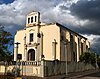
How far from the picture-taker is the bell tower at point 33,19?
194ft

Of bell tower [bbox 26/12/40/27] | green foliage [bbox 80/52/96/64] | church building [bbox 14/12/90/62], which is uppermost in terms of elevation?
bell tower [bbox 26/12/40/27]

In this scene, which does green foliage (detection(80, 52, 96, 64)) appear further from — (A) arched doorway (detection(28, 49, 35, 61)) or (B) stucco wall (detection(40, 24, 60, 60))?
(A) arched doorway (detection(28, 49, 35, 61))

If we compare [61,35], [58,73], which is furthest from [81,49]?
[58,73]

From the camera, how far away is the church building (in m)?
55.4

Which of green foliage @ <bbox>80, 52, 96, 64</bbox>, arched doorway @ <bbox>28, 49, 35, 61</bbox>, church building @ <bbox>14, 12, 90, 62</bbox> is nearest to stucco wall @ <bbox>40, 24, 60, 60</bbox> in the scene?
church building @ <bbox>14, 12, 90, 62</bbox>

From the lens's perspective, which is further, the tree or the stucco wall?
the stucco wall

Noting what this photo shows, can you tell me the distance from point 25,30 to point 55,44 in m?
10.5

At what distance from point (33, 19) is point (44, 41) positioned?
249 inches

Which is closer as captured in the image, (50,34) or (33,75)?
(33,75)

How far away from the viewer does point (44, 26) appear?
58.6 metres

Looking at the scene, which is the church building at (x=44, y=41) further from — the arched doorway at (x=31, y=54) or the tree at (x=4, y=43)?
the tree at (x=4, y=43)

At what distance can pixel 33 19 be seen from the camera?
5969 cm

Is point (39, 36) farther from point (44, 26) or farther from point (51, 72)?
point (51, 72)

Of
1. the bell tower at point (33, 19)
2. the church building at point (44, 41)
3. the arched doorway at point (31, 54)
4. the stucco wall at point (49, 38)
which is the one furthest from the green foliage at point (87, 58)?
the bell tower at point (33, 19)
